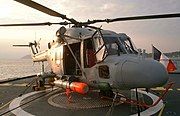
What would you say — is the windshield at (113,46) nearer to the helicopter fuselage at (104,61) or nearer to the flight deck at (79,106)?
the helicopter fuselage at (104,61)

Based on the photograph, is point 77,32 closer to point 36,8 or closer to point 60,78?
point 60,78

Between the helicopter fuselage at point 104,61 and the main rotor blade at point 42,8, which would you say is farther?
the helicopter fuselage at point 104,61

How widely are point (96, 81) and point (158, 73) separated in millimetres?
3301

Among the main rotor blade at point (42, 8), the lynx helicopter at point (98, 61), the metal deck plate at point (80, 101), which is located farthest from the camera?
the metal deck plate at point (80, 101)

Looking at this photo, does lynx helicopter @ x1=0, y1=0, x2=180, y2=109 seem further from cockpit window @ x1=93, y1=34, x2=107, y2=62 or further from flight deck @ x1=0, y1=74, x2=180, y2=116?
flight deck @ x1=0, y1=74, x2=180, y2=116

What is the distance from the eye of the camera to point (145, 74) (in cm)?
852

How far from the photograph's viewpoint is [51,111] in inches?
427

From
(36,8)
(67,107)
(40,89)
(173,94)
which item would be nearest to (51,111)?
(67,107)

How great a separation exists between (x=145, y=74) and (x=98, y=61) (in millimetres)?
2861

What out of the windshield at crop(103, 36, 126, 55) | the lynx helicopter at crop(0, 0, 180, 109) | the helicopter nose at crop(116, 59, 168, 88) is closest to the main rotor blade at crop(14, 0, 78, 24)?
the lynx helicopter at crop(0, 0, 180, 109)

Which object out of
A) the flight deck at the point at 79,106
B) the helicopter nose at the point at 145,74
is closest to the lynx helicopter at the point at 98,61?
the helicopter nose at the point at 145,74

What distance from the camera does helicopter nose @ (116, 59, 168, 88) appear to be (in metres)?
8.48

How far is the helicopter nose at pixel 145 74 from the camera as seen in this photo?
8.48m

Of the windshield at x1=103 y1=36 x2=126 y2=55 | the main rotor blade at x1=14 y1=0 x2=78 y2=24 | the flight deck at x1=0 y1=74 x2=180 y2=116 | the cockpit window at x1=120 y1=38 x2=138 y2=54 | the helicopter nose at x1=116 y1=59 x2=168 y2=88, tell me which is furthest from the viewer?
the cockpit window at x1=120 y1=38 x2=138 y2=54
